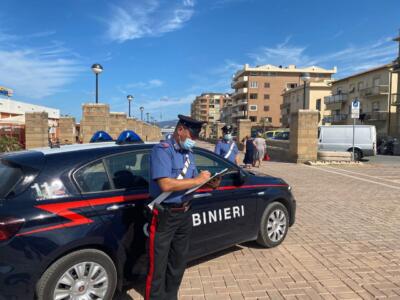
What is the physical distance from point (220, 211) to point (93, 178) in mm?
1556

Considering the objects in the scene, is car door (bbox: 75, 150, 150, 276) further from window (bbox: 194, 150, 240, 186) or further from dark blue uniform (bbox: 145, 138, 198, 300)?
window (bbox: 194, 150, 240, 186)

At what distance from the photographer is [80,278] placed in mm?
2939

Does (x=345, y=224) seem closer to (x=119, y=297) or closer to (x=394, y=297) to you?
(x=394, y=297)

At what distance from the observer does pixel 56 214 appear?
2.82 meters

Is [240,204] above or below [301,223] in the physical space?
above

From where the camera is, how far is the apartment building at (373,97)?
4338 centimetres

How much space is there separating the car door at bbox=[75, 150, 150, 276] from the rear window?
1.55 ft

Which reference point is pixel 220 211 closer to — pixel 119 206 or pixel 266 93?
pixel 119 206

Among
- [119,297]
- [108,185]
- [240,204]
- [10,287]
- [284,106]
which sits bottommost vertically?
[119,297]

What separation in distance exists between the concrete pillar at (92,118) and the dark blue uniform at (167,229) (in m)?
13.5

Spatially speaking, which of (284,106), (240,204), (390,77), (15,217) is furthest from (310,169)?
(284,106)

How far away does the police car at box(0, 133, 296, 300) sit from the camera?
2.65 m

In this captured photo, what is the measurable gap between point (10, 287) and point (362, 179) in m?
11.8

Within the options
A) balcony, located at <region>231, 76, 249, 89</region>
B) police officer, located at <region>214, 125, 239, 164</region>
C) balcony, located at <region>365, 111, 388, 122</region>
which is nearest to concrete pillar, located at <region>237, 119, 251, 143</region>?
Result: police officer, located at <region>214, 125, 239, 164</region>
